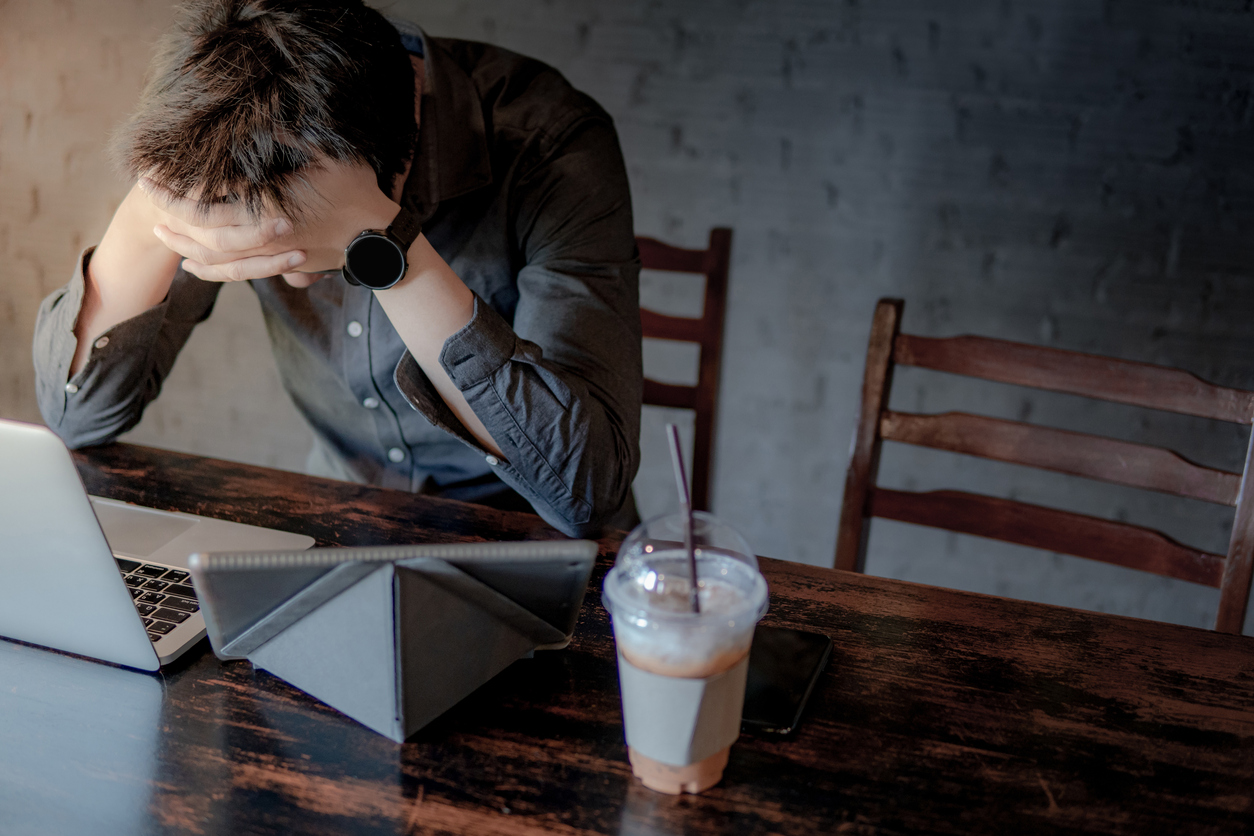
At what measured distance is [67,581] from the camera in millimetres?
675

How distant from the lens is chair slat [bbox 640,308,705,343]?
1.57m

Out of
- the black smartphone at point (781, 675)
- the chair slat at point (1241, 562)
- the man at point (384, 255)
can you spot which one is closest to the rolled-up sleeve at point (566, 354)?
the man at point (384, 255)

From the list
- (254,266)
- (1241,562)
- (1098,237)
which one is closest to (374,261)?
(254,266)

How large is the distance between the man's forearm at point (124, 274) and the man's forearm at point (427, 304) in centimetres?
34

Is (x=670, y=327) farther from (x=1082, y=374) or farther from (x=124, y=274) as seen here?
(x=124, y=274)

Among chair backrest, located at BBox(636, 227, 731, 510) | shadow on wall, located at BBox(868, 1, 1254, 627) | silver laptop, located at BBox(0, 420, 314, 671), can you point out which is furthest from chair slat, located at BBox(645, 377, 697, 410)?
silver laptop, located at BBox(0, 420, 314, 671)

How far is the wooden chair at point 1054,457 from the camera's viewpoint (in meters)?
1.07

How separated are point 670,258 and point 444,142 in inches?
24.1

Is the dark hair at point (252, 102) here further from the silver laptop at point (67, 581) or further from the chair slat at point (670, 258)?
the chair slat at point (670, 258)

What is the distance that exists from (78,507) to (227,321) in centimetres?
195

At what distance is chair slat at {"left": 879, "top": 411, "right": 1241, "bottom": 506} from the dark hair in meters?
Result: 0.81

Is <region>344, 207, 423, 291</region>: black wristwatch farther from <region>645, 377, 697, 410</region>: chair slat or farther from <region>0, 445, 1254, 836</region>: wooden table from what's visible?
<region>645, 377, 697, 410</region>: chair slat

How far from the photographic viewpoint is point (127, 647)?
698mm

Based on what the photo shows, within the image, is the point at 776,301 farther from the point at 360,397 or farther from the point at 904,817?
the point at 904,817
